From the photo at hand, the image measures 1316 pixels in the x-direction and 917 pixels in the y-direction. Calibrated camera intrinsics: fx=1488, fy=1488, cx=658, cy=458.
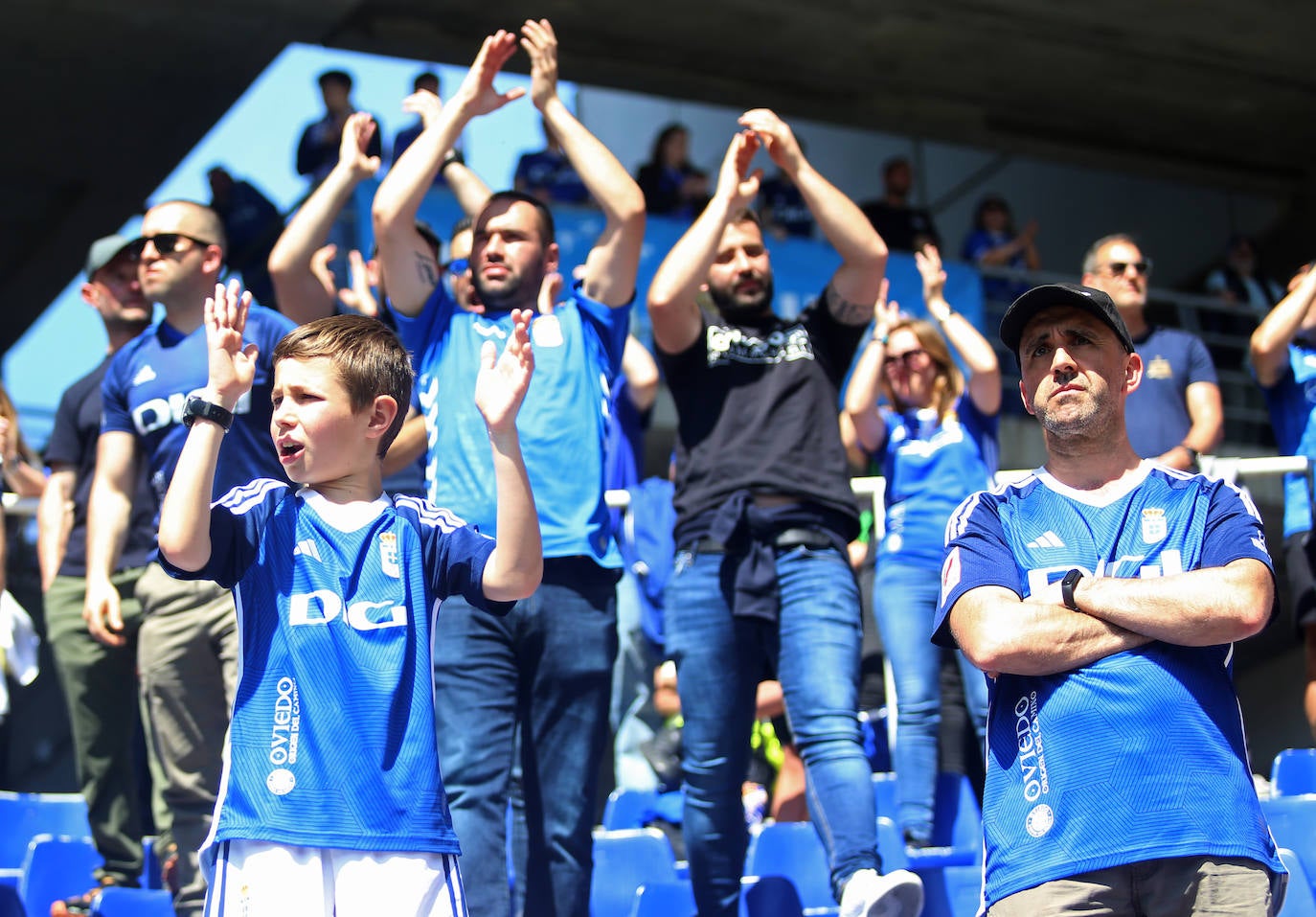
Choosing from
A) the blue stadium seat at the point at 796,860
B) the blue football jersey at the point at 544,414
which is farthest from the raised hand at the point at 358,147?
the blue stadium seat at the point at 796,860

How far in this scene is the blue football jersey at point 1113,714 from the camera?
97.1 inches

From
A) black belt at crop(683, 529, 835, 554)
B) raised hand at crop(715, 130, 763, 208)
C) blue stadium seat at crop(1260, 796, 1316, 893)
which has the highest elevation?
raised hand at crop(715, 130, 763, 208)

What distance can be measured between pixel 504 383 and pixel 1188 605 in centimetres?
128

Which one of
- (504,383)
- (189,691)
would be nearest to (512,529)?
(504,383)

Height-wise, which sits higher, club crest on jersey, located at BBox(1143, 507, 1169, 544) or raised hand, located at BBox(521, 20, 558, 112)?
raised hand, located at BBox(521, 20, 558, 112)

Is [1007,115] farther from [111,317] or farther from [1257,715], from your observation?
[111,317]

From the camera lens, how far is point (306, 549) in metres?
2.78

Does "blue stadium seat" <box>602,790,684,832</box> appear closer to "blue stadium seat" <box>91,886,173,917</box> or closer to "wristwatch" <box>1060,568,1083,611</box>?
"blue stadium seat" <box>91,886,173,917</box>

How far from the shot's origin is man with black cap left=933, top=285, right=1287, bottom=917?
8.05ft

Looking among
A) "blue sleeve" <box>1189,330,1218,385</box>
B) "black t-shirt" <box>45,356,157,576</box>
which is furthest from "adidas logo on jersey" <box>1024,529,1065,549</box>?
"black t-shirt" <box>45,356,157,576</box>

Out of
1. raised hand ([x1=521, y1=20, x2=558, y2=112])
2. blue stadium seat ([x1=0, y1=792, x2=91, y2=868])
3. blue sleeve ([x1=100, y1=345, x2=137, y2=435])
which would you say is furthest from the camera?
blue stadium seat ([x1=0, y1=792, x2=91, y2=868])

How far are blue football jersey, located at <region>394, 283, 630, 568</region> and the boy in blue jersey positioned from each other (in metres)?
0.67

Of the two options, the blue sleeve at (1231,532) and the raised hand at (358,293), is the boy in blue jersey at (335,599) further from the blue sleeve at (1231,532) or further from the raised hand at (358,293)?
the raised hand at (358,293)

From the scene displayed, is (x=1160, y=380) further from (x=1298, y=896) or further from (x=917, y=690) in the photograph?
(x=1298, y=896)
